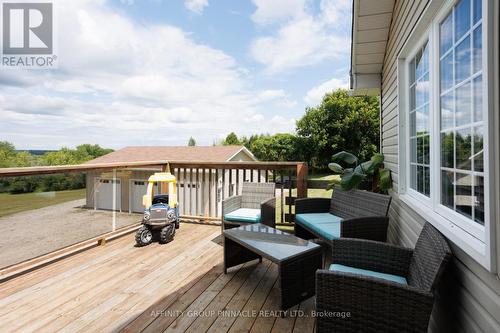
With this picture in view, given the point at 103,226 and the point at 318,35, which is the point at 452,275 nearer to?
the point at 103,226

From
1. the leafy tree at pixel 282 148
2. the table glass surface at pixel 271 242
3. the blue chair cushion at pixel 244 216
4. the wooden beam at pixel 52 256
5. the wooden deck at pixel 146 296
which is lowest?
the wooden deck at pixel 146 296

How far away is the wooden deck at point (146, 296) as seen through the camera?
1989 millimetres

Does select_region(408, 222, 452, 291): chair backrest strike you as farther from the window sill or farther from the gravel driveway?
the gravel driveway

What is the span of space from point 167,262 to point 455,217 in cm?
283

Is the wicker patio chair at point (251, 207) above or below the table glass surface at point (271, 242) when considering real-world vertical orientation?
above

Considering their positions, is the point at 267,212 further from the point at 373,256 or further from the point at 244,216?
the point at 373,256

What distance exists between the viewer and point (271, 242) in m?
2.51

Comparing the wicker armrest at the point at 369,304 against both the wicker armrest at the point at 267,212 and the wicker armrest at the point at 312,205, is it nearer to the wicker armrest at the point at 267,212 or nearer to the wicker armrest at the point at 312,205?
the wicker armrest at the point at 267,212

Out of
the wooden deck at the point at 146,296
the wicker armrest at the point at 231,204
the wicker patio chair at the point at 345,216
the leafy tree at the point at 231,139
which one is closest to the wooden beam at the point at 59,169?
the wooden deck at the point at 146,296

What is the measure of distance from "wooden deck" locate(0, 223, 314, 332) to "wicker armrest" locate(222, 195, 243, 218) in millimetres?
607

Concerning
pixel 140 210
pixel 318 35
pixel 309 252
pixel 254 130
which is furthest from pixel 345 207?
pixel 254 130

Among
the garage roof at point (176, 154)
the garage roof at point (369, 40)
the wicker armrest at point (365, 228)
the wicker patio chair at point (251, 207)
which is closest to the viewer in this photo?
the wicker armrest at point (365, 228)

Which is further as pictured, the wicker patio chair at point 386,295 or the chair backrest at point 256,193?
the chair backrest at point 256,193

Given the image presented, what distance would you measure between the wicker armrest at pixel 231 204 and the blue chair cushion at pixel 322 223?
0.93m
